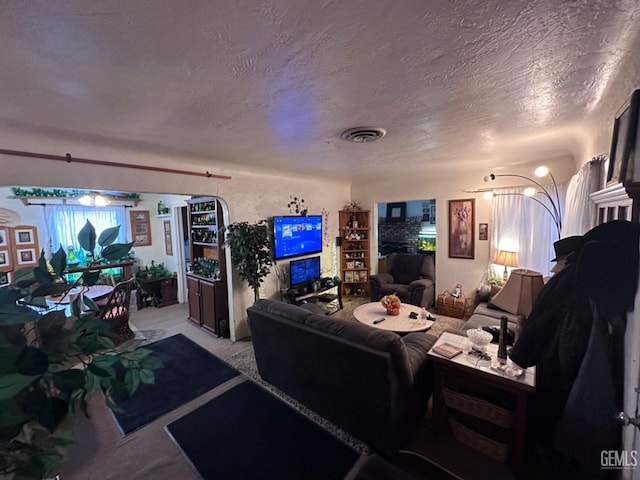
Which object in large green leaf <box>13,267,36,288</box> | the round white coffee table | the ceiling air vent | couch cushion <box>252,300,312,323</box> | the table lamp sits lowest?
the round white coffee table

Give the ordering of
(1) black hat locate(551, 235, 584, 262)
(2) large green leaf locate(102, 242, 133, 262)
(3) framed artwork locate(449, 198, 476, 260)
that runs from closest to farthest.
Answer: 1. (2) large green leaf locate(102, 242, 133, 262)
2. (1) black hat locate(551, 235, 584, 262)
3. (3) framed artwork locate(449, 198, 476, 260)

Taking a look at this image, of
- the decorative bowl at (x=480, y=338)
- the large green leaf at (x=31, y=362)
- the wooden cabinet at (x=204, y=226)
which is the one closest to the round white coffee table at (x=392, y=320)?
the decorative bowl at (x=480, y=338)

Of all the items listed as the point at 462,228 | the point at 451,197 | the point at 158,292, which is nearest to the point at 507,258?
the point at 462,228

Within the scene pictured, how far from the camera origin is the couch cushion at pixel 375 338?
66.9 inches

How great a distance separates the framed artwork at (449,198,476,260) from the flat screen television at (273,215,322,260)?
2221mm

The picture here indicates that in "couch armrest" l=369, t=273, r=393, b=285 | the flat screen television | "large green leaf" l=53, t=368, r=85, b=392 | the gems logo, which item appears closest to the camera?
"large green leaf" l=53, t=368, r=85, b=392

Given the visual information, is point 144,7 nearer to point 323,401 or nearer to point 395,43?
point 395,43

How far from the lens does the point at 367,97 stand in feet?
5.53

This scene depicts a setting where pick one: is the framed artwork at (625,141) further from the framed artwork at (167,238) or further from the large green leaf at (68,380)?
the framed artwork at (167,238)

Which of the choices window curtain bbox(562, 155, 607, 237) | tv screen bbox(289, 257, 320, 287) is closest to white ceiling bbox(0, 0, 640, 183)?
window curtain bbox(562, 155, 607, 237)

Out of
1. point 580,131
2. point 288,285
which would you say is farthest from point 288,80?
point 288,285

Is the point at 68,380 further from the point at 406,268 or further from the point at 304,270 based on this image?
the point at 406,268

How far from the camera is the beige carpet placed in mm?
3869

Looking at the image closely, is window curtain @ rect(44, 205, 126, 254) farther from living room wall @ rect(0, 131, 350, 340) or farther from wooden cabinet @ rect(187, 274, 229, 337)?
living room wall @ rect(0, 131, 350, 340)
